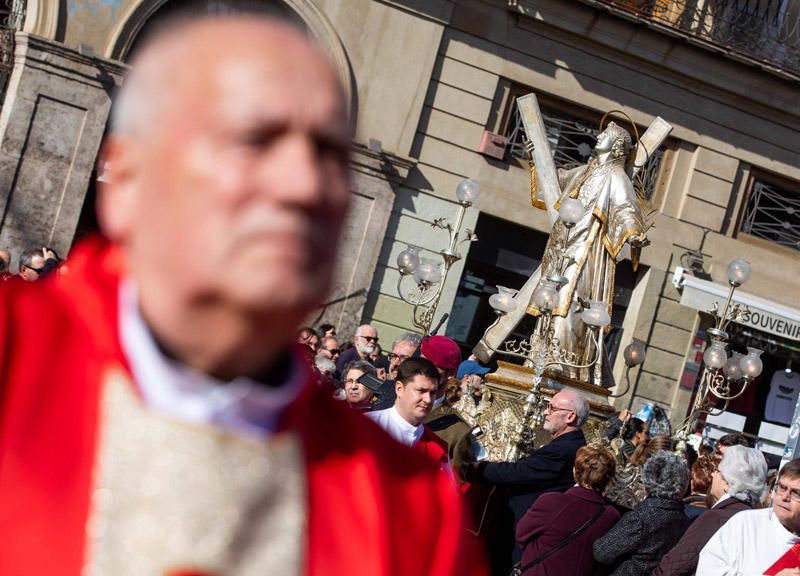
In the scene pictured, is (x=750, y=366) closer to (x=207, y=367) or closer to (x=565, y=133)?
(x=565, y=133)

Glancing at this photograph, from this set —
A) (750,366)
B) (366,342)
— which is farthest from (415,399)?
(750,366)

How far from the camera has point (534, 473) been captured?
6090mm

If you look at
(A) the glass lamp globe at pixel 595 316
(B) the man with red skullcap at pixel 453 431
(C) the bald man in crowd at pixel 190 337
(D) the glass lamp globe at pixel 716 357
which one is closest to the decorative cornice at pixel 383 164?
(D) the glass lamp globe at pixel 716 357

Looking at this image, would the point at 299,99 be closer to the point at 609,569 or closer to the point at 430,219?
the point at 609,569

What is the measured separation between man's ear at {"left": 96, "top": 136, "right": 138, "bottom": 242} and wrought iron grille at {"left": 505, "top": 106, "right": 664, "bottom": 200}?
51.3 ft

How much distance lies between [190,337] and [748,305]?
16.8 m

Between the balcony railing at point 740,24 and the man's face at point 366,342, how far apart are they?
8.00 metres

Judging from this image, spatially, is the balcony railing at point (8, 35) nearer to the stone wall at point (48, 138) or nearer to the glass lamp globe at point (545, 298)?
the stone wall at point (48, 138)

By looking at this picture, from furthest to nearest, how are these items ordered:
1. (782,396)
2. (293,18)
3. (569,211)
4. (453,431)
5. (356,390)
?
(782,396) < (293,18) < (569,211) < (356,390) < (453,431)

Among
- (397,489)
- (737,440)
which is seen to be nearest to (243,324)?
(397,489)

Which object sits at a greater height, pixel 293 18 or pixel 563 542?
pixel 293 18

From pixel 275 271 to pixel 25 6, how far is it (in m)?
14.6

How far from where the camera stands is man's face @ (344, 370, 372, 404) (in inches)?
262

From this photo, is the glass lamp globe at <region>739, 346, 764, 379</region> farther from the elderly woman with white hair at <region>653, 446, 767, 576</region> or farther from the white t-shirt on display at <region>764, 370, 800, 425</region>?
the white t-shirt on display at <region>764, 370, 800, 425</region>
